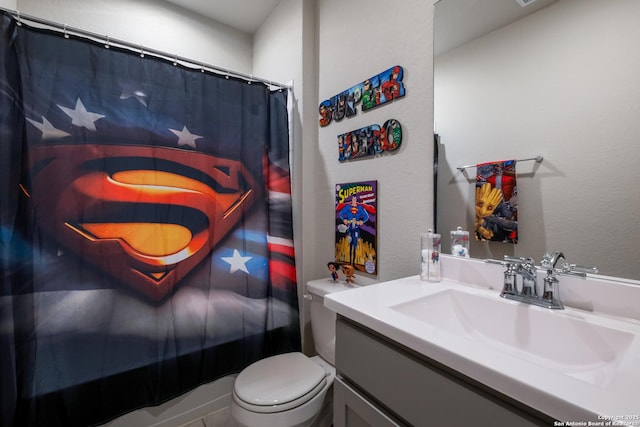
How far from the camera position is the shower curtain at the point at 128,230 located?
1.08 metres

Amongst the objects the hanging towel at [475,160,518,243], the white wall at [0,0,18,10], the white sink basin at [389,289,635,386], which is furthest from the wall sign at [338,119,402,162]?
the white wall at [0,0,18,10]

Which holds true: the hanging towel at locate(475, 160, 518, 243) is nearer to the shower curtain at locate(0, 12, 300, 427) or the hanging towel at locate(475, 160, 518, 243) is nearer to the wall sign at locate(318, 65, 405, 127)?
the wall sign at locate(318, 65, 405, 127)

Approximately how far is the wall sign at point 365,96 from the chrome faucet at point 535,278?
0.84m

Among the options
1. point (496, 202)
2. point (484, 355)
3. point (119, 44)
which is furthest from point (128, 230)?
point (496, 202)

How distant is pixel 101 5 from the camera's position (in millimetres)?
Result: 1732

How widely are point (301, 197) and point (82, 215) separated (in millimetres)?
1109

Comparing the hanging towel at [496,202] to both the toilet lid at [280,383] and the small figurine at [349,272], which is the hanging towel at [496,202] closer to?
the small figurine at [349,272]

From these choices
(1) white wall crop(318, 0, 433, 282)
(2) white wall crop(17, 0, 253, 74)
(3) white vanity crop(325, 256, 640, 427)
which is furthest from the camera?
(2) white wall crop(17, 0, 253, 74)

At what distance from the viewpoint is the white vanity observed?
41 centimetres

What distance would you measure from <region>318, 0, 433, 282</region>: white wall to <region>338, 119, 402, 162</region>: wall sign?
0.10ft

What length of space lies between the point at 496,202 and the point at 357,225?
652mm

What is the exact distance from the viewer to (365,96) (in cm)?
136

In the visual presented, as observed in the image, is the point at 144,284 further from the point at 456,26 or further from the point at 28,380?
the point at 456,26

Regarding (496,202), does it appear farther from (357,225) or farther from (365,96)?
(365,96)
